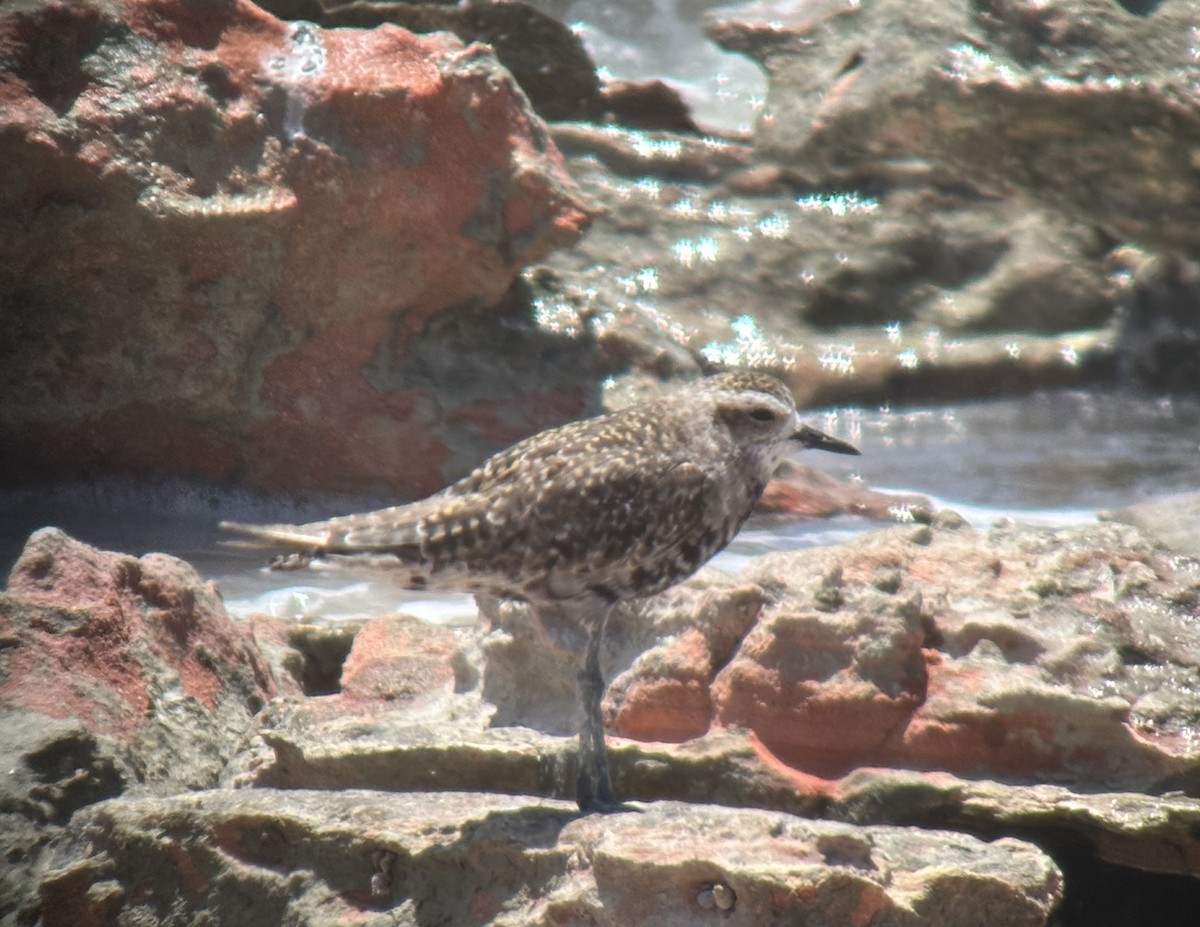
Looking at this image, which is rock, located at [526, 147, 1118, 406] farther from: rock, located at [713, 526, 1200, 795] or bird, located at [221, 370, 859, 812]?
bird, located at [221, 370, 859, 812]

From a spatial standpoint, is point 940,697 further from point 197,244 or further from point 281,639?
point 197,244

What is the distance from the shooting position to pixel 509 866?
159 inches

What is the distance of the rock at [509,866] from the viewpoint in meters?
3.66

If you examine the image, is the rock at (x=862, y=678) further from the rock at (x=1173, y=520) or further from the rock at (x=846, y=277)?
the rock at (x=846, y=277)

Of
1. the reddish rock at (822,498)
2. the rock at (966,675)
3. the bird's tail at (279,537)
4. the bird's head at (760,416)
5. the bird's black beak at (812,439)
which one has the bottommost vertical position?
the reddish rock at (822,498)

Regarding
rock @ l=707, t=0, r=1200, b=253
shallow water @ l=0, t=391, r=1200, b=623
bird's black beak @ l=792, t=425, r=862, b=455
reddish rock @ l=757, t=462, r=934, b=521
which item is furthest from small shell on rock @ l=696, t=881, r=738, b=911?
rock @ l=707, t=0, r=1200, b=253

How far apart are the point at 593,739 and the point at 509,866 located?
542mm

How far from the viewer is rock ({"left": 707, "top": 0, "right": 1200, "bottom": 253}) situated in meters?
10.6

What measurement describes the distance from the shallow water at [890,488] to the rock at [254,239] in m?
0.19

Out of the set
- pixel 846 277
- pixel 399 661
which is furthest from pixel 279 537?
pixel 846 277

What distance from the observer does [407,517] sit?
4586mm

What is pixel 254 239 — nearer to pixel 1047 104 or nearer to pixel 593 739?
pixel 593 739

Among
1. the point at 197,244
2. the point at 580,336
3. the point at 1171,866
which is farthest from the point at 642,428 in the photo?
the point at 580,336

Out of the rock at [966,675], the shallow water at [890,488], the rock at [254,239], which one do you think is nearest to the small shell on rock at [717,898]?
the rock at [966,675]
